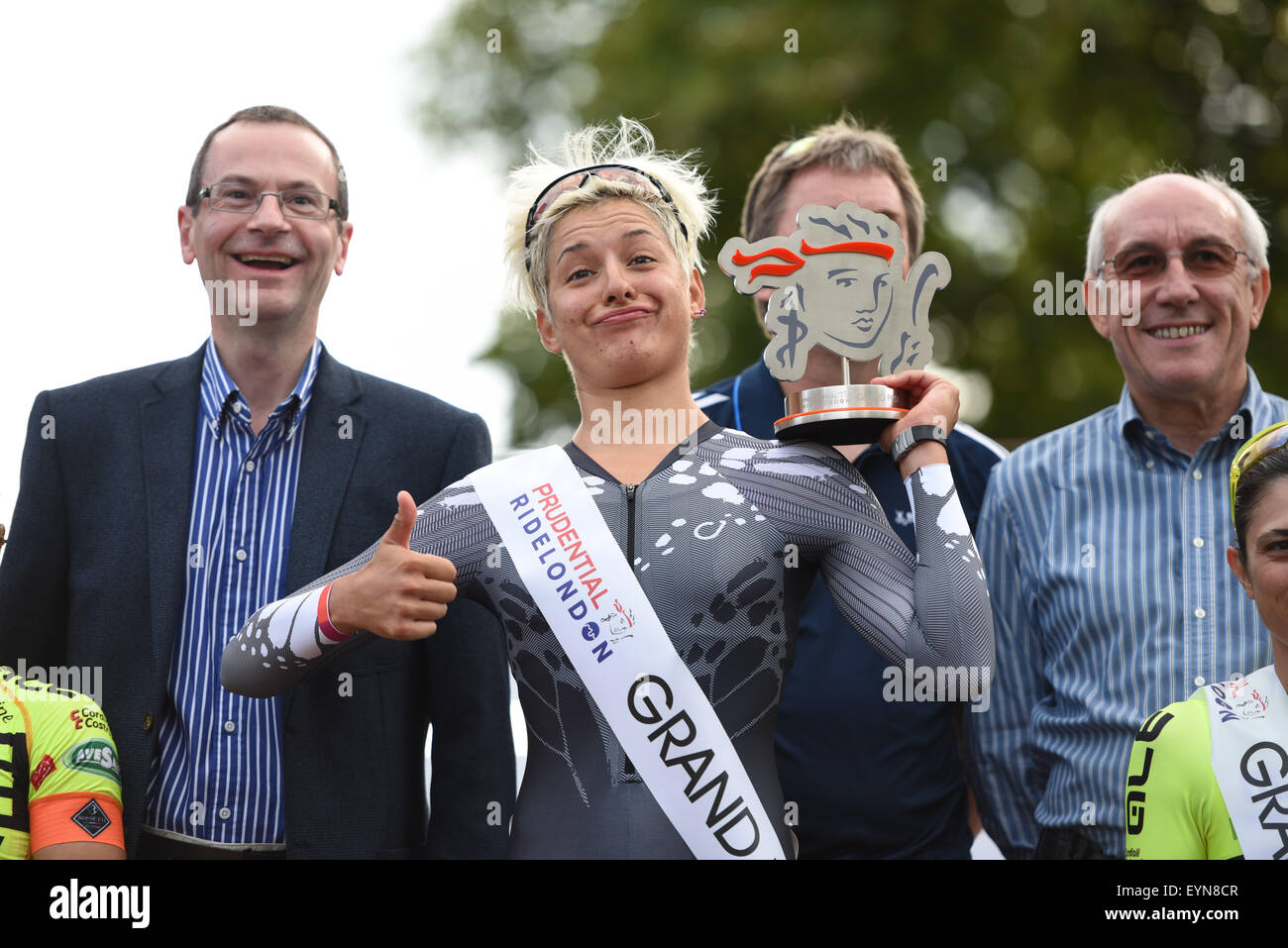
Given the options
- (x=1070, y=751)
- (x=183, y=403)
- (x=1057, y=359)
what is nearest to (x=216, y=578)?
(x=183, y=403)

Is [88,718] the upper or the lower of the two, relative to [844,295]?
lower

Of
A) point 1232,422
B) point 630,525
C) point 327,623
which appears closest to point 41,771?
point 327,623

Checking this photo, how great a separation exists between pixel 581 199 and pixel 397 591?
38.4 inches

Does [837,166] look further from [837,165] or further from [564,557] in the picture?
[564,557]

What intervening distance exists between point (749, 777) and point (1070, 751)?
1.12 metres

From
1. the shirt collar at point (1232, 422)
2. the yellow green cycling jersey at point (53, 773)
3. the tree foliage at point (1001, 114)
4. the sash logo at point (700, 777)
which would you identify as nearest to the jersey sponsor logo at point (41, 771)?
the yellow green cycling jersey at point (53, 773)

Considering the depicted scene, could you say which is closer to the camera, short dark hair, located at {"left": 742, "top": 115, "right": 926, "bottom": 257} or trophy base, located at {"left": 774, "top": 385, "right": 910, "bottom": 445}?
trophy base, located at {"left": 774, "top": 385, "right": 910, "bottom": 445}

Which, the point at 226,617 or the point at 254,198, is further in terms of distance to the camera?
the point at 254,198

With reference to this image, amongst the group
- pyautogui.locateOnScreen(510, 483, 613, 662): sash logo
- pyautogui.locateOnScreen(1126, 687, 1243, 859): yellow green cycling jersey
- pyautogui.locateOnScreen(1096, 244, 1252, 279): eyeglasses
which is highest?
pyautogui.locateOnScreen(1096, 244, 1252, 279): eyeglasses

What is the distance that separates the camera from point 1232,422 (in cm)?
392

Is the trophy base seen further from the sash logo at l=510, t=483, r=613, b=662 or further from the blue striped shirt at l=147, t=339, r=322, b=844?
the blue striped shirt at l=147, t=339, r=322, b=844

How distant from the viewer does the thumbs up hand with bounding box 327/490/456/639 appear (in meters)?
2.91

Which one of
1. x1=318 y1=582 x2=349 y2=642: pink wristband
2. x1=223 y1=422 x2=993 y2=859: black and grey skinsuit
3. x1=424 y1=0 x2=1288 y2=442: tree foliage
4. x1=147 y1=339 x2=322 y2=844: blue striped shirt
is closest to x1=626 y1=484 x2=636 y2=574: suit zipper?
x1=223 y1=422 x2=993 y2=859: black and grey skinsuit

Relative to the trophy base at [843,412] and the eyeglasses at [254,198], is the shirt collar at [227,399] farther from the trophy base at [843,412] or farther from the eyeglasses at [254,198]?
the trophy base at [843,412]
